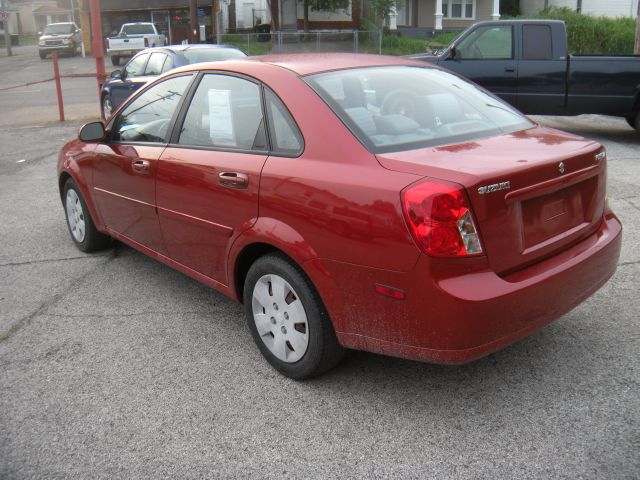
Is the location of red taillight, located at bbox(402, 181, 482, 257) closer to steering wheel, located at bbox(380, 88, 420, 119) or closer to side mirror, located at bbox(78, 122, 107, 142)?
steering wheel, located at bbox(380, 88, 420, 119)

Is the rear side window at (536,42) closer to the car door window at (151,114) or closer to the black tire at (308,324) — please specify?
the car door window at (151,114)

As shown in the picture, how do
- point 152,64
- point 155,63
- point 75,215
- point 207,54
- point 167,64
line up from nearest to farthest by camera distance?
point 75,215 → point 207,54 → point 167,64 → point 155,63 → point 152,64

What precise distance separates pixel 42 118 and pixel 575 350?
48.0 feet

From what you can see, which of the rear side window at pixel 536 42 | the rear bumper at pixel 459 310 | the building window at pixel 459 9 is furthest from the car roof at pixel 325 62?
the building window at pixel 459 9

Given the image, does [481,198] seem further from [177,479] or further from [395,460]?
[177,479]

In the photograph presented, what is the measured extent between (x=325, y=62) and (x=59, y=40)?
44.0 metres

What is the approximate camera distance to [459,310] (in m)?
2.80

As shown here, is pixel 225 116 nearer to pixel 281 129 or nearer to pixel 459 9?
pixel 281 129

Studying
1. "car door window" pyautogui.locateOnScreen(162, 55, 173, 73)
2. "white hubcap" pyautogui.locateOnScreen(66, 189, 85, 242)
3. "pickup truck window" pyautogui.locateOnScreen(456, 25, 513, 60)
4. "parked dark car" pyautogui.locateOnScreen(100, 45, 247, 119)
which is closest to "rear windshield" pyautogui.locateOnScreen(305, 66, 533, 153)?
"white hubcap" pyautogui.locateOnScreen(66, 189, 85, 242)

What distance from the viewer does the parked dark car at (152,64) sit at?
11.9m

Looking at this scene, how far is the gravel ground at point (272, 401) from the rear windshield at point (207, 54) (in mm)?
7696

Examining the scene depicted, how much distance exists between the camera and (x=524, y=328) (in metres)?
3.03

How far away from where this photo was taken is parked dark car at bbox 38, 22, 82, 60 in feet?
140

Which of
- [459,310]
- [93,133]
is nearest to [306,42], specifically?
[93,133]
